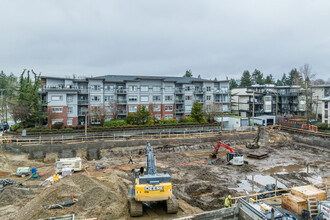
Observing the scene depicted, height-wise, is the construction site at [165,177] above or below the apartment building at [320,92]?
below

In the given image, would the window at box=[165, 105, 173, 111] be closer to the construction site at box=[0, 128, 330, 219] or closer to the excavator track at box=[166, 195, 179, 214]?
the construction site at box=[0, 128, 330, 219]

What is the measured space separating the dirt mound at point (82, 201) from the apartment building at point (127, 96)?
27851mm

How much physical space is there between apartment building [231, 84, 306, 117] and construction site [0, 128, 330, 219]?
19038 mm

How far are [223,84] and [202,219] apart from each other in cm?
5257

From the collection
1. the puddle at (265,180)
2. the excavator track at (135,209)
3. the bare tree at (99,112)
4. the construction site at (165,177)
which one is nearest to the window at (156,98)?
the bare tree at (99,112)

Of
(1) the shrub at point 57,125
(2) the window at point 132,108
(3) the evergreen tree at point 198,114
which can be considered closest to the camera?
(1) the shrub at point 57,125

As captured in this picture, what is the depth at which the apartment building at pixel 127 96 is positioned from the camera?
142 feet

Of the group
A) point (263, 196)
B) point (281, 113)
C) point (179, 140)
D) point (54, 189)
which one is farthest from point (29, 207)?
point (281, 113)

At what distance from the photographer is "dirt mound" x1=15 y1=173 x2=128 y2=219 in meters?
13.1

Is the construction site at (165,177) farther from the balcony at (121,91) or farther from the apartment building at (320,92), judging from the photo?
the apartment building at (320,92)

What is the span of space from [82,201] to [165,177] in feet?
21.2

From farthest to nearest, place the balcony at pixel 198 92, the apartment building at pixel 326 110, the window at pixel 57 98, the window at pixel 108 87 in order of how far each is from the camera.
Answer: the balcony at pixel 198 92 < the window at pixel 108 87 < the apartment building at pixel 326 110 < the window at pixel 57 98

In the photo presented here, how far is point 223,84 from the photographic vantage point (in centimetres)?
6028

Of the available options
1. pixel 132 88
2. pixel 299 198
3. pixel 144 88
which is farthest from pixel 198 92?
pixel 299 198
